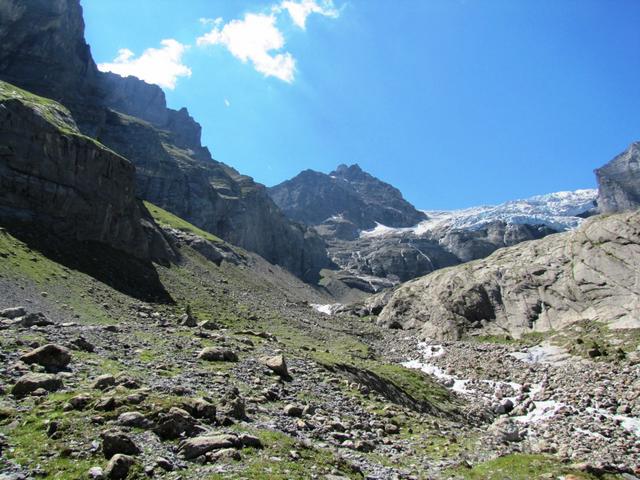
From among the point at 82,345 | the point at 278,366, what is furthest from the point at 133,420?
the point at 278,366

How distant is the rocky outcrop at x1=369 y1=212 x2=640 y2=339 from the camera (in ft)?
294

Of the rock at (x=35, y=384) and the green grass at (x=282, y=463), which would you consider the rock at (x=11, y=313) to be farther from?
the green grass at (x=282, y=463)

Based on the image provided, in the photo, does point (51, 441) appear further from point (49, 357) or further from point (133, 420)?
point (49, 357)

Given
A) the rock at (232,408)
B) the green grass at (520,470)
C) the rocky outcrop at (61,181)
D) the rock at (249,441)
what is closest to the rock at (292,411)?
the rock at (232,408)

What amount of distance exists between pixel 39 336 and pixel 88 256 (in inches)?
2205

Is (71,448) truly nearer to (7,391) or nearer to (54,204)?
(7,391)

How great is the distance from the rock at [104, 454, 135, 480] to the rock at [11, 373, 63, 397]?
26.0 ft

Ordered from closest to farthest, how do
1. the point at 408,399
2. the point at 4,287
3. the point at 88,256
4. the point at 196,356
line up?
the point at 196,356 < the point at 408,399 < the point at 4,287 < the point at 88,256

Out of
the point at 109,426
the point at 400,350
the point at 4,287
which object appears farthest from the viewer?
the point at 400,350

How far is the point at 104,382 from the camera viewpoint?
21.7 m

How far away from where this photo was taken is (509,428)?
34125 mm

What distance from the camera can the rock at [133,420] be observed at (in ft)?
57.0

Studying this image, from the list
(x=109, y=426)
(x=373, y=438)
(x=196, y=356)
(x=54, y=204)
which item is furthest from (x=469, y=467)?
(x=54, y=204)

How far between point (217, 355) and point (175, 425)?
48.9 feet
